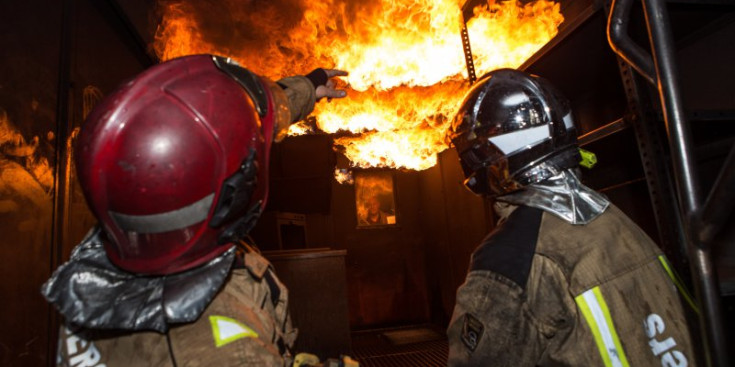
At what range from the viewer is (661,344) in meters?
1.23

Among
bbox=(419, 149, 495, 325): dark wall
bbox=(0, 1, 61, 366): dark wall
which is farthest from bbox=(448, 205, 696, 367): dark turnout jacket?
bbox=(419, 149, 495, 325): dark wall

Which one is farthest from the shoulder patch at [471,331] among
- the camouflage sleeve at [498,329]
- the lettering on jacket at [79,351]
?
the lettering on jacket at [79,351]

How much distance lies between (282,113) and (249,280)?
61cm

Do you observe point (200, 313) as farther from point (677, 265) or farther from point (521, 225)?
point (677, 265)

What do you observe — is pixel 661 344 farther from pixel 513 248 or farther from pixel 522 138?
pixel 522 138

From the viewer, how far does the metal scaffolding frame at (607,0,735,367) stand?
0.83 m

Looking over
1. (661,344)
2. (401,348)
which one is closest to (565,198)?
(661,344)

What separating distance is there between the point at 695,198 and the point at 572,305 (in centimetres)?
57

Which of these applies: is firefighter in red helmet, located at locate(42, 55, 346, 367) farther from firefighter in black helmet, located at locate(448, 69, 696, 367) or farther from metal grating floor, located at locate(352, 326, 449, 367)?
metal grating floor, located at locate(352, 326, 449, 367)

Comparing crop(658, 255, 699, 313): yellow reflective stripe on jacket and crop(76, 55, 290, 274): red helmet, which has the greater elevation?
crop(76, 55, 290, 274): red helmet

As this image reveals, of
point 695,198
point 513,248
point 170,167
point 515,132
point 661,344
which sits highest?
point 515,132

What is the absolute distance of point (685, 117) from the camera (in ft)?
2.97

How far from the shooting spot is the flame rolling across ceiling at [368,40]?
153 inches

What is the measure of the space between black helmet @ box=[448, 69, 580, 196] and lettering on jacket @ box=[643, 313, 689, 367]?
65cm
